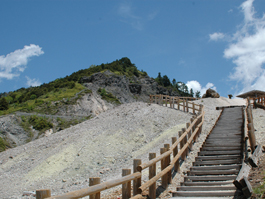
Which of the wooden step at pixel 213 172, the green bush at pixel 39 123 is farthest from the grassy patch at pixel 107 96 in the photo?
the wooden step at pixel 213 172

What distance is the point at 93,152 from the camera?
50.6 feet

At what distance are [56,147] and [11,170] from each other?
3.17m

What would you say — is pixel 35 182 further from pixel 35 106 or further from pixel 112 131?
pixel 35 106

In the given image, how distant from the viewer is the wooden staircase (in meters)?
6.73

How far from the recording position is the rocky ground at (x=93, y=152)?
12.7 metres

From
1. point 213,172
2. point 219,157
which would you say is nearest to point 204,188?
point 213,172

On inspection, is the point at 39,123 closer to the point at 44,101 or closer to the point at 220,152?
the point at 44,101

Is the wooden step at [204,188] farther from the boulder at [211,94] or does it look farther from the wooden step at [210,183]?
the boulder at [211,94]

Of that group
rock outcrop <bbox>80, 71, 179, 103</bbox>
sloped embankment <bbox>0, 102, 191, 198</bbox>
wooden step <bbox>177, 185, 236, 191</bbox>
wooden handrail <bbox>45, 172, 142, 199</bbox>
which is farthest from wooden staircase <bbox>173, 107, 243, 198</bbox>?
rock outcrop <bbox>80, 71, 179, 103</bbox>

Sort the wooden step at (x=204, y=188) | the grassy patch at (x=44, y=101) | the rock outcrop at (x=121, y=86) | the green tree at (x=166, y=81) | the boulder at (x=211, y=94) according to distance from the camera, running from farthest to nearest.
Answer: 1. the green tree at (x=166, y=81)
2. the rock outcrop at (x=121, y=86)
3. the grassy patch at (x=44, y=101)
4. the boulder at (x=211, y=94)
5. the wooden step at (x=204, y=188)

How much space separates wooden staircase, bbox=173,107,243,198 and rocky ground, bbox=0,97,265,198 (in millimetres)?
553

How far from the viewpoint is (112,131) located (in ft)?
60.4

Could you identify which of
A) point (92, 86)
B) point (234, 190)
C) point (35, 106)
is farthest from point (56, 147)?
point (92, 86)

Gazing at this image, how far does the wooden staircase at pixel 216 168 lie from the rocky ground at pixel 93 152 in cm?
55
